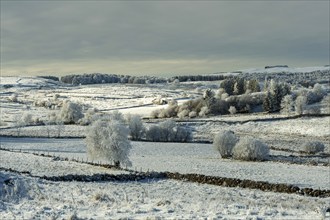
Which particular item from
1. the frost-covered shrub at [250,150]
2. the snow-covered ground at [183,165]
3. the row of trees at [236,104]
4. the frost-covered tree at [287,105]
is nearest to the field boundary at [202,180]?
the snow-covered ground at [183,165]

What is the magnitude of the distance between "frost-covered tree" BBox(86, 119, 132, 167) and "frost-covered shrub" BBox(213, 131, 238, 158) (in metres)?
16.6

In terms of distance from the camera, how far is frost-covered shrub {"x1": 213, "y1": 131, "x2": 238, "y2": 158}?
197ft

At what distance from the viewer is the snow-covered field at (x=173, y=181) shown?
1692 cm

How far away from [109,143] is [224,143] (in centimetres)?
1927

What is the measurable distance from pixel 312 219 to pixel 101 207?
25.7 ft

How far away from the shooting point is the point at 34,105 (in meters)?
184

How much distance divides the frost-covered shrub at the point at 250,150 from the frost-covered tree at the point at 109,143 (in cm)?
1563

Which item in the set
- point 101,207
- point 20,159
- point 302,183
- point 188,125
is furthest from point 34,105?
point 101,207

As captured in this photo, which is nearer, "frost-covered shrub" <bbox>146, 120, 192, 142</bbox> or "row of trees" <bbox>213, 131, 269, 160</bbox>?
"row of trees" <bbox>213, 131, 269, 160</bbox>

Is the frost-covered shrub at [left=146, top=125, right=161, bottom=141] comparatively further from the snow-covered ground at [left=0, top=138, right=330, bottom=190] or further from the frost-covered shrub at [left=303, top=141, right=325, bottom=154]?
the frost-covered shrub at [left=303, top=141, right=325, bottom=154]

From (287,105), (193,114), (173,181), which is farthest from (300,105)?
(173,181)

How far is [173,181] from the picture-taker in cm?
3206

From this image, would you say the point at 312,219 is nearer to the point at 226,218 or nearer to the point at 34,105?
the point at 226,218

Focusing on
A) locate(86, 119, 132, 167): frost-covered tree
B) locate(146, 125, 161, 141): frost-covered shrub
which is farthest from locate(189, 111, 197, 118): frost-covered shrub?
locate(86, 119, 132, 167): frost-covered tree
